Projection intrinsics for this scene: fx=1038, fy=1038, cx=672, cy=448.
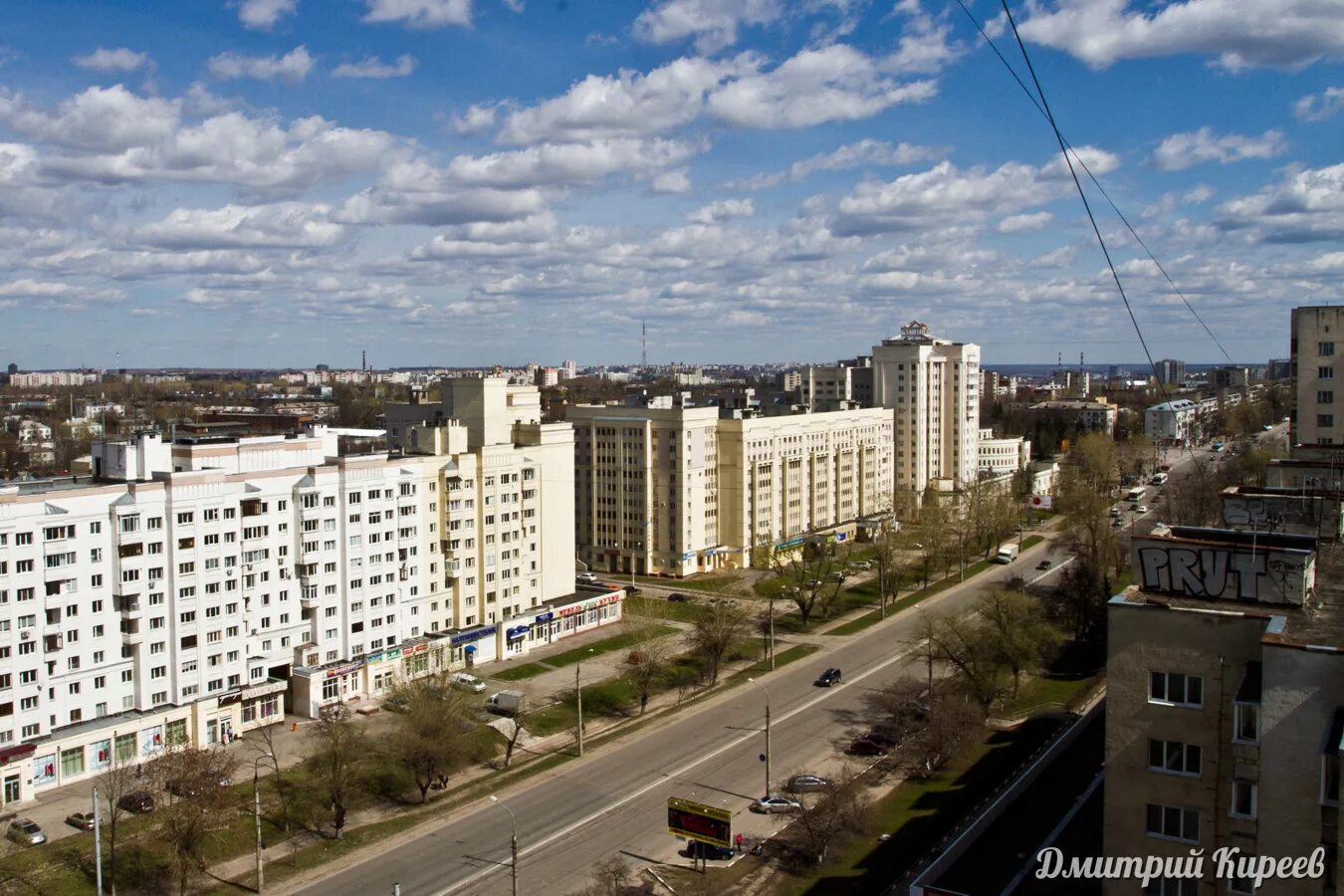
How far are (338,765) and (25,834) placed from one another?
25.8 feet

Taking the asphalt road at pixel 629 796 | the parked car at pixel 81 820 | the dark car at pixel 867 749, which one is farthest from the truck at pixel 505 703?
the parked car at pixel 81 820

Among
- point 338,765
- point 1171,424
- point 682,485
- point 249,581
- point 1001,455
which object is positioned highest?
point 1171,424

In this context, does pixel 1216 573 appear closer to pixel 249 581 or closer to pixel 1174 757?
pixel 1174 757

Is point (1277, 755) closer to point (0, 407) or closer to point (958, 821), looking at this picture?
point (958, 821)

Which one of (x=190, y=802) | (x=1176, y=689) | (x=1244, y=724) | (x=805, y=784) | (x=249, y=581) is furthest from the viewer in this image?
(x=249, y=581)

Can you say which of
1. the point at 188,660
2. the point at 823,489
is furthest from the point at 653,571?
the point at 188,660

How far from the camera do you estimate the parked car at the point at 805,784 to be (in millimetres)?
29172

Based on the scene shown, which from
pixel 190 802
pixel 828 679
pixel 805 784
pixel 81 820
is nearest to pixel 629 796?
pixel 805 784

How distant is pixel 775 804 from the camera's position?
2822cm

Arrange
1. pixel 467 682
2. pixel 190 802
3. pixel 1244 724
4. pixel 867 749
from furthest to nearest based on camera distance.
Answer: pixel 467 682
pixel 867 749
pixel 190 802
pixel 1244 724

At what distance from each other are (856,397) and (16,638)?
6913 centimetres

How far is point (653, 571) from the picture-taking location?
6150cm

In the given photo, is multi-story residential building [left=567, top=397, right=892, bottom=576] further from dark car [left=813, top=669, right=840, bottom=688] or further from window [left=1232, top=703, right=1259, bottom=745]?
window [left=1232, top=703, right=1259, bottom=745]

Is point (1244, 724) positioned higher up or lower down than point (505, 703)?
higher up
